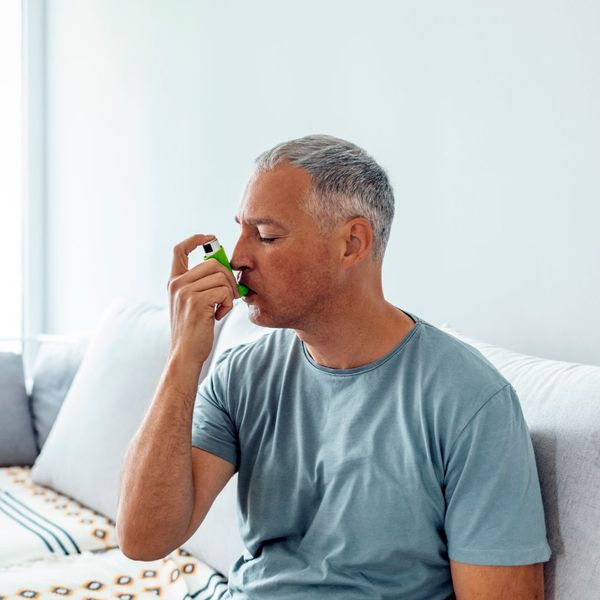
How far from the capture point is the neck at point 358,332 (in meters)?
1.31

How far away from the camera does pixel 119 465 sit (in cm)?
213

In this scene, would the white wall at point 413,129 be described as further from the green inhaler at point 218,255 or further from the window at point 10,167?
the window at point 10,167

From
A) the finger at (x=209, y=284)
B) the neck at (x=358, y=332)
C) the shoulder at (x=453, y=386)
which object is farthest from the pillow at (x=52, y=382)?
the shoulder at (x=453, y=386)

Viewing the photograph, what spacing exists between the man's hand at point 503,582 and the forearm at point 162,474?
17.0 inches

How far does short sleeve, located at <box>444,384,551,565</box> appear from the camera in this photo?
3.69 ft

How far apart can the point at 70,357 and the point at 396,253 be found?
126cm

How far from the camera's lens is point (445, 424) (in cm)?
119

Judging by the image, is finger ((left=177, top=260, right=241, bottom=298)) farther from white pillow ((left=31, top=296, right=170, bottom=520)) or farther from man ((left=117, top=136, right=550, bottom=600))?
white pillow ((left=31, top=296, right=170, bottom=520))

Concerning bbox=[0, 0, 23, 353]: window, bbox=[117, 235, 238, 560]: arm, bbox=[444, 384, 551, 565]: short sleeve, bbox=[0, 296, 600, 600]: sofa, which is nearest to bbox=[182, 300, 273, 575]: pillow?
bbox=[0, 296, 600, 600]: sofa

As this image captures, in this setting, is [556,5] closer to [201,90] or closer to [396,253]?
[396,253]

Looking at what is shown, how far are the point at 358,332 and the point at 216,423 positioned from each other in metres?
0.28

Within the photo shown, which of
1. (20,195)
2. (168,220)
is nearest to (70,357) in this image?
(168,220)

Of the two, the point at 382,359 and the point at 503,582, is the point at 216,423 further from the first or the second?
the point at 503,582

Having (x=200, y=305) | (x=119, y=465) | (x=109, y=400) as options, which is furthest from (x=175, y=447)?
(x=109, y=400)
